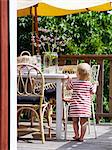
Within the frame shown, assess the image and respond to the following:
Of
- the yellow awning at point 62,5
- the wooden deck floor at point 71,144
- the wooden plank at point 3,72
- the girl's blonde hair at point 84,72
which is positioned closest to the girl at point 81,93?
the girl's blonde hair at point 84,72

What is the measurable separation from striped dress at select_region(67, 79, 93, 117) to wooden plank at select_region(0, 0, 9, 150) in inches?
106

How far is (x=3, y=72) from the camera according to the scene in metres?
1.99

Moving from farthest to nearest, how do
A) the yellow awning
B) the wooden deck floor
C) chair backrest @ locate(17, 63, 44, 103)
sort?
the yellow awning
chair backrest @ locate(17, 63, 44, 103)
the wooden deck floor

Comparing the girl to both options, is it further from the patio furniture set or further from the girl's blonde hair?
the patio furniture set

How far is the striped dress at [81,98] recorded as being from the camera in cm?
469

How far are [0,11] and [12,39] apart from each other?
161 mm

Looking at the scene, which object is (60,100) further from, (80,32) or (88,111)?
(80,32)

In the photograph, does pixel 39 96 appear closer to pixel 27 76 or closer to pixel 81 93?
pixel 27 76

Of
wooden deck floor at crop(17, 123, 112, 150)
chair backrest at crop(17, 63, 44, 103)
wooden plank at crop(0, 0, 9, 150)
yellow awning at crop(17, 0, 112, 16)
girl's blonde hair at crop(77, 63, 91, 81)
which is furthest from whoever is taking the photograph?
yellow awning at crop(17, 0, 112, 16)

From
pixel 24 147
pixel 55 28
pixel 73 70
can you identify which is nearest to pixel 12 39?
pixel 24 147

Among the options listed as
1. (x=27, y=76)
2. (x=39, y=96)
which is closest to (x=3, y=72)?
(x=39, y=96)

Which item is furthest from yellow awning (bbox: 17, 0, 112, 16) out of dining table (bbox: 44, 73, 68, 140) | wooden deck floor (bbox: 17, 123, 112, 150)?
wooden deck floor (bbox: 17, 123, 112, 150)

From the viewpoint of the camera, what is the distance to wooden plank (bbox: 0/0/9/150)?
77.7 inches

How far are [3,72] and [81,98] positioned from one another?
277 cm
